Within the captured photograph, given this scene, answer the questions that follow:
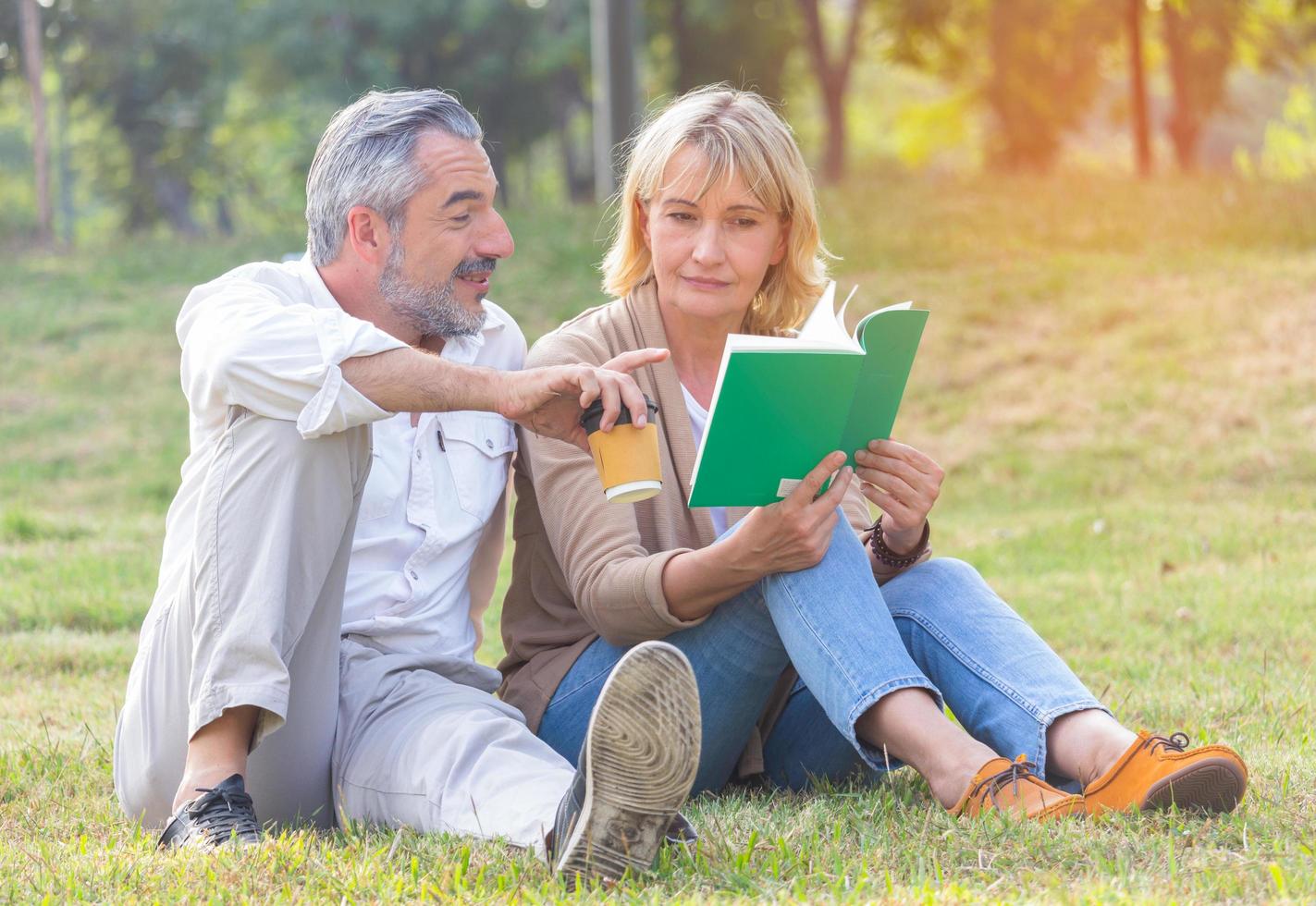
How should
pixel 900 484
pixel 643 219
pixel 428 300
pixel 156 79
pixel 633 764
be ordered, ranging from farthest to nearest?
pixel 156 79 < pixel 643 219 < pixel 428 300 < pixel 900 484 < pixel 633 764

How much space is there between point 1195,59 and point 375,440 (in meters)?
18.8

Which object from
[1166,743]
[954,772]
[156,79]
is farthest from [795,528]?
[156,79]

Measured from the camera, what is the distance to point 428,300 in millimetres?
3385

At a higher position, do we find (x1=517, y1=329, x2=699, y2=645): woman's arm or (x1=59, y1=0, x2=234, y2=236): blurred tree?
(x1=59, y1=0, x2=234, y2=236): blurred tree

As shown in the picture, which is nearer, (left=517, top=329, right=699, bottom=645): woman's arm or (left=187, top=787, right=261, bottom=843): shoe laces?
(left=187, top=787, right=261, bottom=843): shoe laces

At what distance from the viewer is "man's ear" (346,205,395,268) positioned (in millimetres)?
3385

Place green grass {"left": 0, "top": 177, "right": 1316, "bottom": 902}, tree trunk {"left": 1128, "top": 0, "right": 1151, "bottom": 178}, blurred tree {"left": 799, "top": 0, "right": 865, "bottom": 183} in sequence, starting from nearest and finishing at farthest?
→ green grass {"left": 0, "top": 177, "right": 1316, "bottom": 902} → tree trunk {"left": 1128, "top": 0, "right": 1151, "bottom": 178} → blurred tree {"left": 799, "top": 0, "right": 865, "bottom": 183}

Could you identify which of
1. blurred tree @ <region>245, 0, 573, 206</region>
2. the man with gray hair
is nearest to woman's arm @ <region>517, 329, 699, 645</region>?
the man with gray hair

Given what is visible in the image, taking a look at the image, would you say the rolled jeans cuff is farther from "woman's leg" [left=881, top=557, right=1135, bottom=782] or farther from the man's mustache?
the man's mustache

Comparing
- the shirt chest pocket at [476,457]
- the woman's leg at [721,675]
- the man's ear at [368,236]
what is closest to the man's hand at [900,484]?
the woman's leg at [721,675]

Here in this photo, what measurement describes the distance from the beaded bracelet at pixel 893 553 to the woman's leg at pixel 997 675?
7 centimetres

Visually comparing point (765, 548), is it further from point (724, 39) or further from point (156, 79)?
point (156, 79)

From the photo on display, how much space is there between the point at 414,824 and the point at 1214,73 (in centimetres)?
1945

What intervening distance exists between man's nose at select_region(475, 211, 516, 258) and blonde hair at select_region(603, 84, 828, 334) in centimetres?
33
